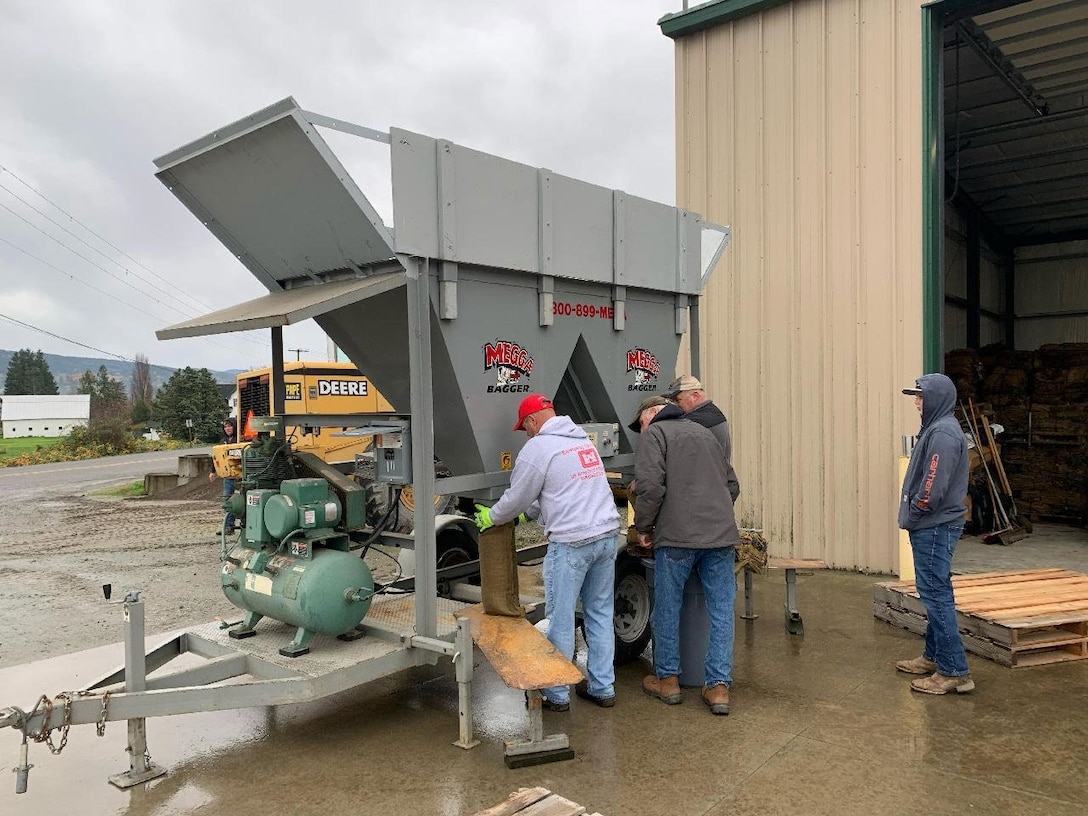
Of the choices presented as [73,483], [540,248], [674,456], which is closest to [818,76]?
[540,248]

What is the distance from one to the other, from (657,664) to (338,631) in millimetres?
1896

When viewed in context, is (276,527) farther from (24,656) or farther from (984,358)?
(984,358)

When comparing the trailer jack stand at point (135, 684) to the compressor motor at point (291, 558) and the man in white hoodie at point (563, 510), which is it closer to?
the compressor motor at point (291, 558)

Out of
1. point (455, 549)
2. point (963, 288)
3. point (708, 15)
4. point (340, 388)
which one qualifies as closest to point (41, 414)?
point (340, 388)

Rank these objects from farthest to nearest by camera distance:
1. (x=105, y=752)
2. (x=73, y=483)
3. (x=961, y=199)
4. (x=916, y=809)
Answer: (x=73, y=483) → (x=961, y=199) → (x=105, y=752) → (x=916, y=809)

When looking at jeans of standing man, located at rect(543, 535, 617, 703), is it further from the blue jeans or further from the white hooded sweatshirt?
the blue jeans

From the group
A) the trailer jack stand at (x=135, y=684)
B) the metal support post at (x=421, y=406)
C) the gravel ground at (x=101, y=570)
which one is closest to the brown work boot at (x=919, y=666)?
the gravel ground at (x=101, y=570)

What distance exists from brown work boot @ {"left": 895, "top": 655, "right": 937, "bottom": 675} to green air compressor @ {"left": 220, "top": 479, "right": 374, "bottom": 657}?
347 cm

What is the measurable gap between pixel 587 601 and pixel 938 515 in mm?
2153

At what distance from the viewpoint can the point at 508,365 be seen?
190 inches

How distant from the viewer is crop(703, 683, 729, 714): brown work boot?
4484mm

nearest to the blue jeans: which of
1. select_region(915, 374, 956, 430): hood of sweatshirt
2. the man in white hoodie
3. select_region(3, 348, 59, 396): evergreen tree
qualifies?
the man in white hoodie

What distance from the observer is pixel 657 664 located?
4.74 m

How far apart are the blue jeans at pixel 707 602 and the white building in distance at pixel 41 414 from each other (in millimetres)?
72768
